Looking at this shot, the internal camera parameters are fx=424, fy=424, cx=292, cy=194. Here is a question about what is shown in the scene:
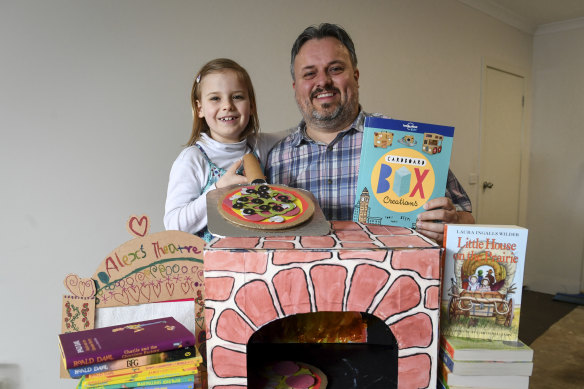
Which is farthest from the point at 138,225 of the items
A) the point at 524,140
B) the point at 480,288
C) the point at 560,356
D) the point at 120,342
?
the point at 524,140

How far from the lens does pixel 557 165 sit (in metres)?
4.71

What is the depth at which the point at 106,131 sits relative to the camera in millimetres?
2049

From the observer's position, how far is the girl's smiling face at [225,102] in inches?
53.5

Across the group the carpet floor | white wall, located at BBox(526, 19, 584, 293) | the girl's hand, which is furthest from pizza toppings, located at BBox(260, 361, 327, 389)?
white wall, located at BBox(526, 19, 584, 293)

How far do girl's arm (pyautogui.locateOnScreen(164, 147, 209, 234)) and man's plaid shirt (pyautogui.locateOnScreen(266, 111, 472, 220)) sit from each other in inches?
10.4

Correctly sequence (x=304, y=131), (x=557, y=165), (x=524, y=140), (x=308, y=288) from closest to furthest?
1. (x=308, y=288)
2. (x=304, y=131)
3. (x=557, y=165)
4. (x=524, y=140)

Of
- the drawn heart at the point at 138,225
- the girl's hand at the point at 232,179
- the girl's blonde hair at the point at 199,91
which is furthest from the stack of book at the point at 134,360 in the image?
the girl's blonde hair at the point at 199,91

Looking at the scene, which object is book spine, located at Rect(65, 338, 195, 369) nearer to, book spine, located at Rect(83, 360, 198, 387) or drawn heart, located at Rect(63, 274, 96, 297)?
book spine, located at Rect(83, 360, 198, 387)

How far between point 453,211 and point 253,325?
0.56 m

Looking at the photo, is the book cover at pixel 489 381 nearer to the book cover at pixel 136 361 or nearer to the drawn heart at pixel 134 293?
the book cover at pixel 136 361

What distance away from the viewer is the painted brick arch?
672mm

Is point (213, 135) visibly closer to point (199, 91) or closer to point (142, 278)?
point (199, 91)

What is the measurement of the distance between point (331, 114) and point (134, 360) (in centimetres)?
97

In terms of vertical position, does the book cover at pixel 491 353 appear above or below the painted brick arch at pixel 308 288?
below
